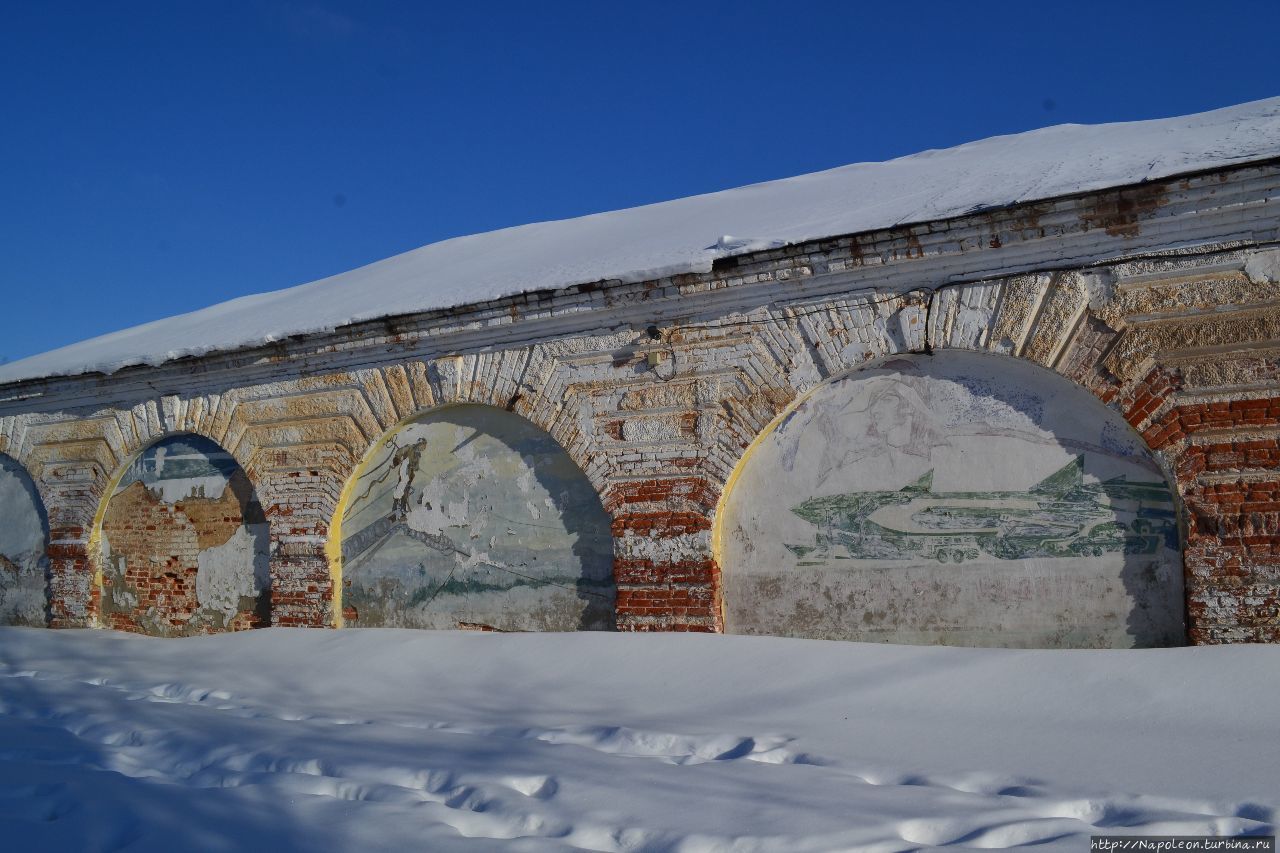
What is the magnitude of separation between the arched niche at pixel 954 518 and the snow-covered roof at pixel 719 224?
104 cm

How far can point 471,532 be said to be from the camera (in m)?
6.84

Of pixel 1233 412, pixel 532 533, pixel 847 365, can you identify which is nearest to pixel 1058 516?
pixel 1233 412

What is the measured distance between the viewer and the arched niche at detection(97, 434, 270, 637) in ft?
25.8

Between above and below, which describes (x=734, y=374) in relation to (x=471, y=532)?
above

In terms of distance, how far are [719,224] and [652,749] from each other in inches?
176

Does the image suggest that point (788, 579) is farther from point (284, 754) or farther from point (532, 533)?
point (284, 754)

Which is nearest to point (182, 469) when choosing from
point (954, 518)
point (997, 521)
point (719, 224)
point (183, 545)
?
point (183, 545)

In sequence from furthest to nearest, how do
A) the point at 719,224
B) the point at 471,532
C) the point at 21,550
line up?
1. the point at 21,550
2. the point at 719,224
3. the point at 471,532

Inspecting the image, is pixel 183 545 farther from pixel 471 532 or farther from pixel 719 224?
pixel 719 224

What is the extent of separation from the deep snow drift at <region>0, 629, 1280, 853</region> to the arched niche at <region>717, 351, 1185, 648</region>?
528 mm

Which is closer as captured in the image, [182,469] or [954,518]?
[954,518]

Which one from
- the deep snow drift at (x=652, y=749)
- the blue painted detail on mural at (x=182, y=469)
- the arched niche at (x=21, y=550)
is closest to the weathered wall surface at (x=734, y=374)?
the blue painted detail on mural at (x=182, y=469)

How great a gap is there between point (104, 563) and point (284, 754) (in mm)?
5868

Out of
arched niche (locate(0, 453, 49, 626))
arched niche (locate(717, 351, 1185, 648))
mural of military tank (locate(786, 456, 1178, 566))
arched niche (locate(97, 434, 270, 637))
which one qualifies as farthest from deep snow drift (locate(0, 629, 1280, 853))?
arched niche (locate(0, 453, 49, 626))
